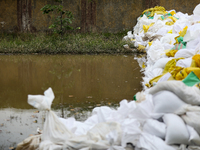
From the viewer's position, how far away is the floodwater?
330cm

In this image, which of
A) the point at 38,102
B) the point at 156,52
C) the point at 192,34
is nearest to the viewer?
the point at 38,102

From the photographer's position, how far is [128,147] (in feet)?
7.29

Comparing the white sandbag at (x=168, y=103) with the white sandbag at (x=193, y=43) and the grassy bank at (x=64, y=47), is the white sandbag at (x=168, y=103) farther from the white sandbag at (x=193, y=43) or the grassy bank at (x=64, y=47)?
the grassy bank at (x=64, y=47)

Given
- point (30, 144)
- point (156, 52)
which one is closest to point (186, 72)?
point (30, 144)

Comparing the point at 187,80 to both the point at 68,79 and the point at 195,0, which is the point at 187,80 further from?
the point at 195,0

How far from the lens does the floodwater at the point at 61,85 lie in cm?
330

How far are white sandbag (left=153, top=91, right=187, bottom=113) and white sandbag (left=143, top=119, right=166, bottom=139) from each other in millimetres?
110

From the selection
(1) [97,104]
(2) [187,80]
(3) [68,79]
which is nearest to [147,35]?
(3) [68,79]

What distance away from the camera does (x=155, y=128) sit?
2.18 metres

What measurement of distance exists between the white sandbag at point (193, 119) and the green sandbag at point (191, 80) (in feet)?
1.44

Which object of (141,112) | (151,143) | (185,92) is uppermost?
(185,92)

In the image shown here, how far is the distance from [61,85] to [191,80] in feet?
8.95

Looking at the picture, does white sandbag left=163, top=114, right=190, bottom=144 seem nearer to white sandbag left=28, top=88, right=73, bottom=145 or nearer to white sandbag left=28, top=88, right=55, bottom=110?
white sandbag left=28, top=88, right=73, bottom=145

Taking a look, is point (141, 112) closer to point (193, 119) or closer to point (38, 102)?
point (193, 119)
